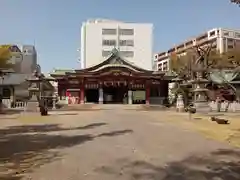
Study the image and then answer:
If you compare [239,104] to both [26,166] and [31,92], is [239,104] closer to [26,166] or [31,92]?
[31,92]

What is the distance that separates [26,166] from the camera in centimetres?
891

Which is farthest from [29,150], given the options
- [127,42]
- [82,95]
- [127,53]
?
[127,42]

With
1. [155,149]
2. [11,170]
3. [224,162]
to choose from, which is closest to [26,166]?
[11,170]

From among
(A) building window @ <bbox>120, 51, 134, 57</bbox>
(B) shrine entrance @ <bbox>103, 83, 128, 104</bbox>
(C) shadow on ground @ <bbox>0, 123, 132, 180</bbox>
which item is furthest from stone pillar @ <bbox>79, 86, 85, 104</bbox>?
(A) building window @ <bbox>120, 51, 134, 57</bbox>

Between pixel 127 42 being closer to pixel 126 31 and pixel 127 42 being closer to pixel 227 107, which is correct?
pixel 126 31

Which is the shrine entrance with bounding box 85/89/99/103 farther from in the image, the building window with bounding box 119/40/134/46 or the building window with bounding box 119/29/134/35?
the building window with bounding box 119/29/134/35

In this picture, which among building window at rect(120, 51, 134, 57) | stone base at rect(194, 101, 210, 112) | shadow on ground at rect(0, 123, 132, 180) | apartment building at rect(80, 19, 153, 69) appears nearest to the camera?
shadow on ground at rect(0, 123, 132, 180)

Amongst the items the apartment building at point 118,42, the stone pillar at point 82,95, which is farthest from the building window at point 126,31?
the stone pillar at point 82,95

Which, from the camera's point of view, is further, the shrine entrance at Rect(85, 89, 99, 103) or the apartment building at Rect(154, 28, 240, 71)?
the apartment building at Rect(154, 28, 240, 71)

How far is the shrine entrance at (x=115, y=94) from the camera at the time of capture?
5594cm

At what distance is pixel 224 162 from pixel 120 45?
82.9m

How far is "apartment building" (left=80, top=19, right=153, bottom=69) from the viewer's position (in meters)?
86.8

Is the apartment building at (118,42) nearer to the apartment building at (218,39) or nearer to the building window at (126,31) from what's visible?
the building window at (126,31)

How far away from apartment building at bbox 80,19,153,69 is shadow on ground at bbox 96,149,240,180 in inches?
2986
